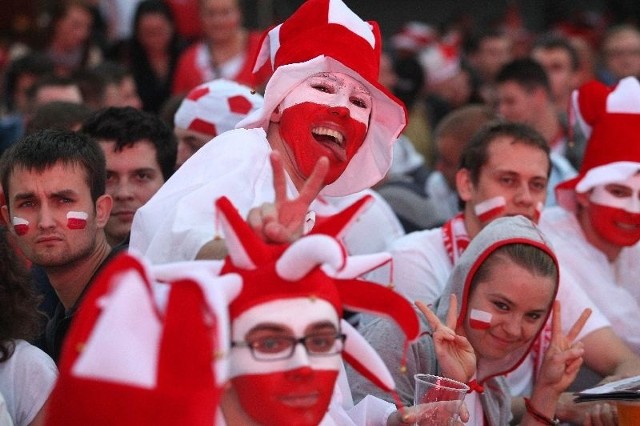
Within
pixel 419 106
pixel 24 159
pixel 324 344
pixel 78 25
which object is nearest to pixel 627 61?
pixel 419 106

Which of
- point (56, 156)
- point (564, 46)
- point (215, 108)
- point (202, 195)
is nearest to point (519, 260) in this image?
point (202, 195)

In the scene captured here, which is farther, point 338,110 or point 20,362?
point 338,110

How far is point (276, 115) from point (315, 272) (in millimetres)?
1263

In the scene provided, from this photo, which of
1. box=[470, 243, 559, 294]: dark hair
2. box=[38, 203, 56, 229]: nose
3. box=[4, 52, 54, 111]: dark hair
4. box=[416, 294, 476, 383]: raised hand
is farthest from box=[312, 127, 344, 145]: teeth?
box=[4, 52, 54, 111]: dark hair

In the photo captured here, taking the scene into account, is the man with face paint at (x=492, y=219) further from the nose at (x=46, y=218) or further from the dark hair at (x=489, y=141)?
the nose at (x=46, y=218)

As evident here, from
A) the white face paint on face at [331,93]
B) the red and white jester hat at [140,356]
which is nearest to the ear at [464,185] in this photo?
the white face paint on face at [331,93]

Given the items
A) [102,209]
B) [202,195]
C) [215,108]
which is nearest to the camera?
[202,195]

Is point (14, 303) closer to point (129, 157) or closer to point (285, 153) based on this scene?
point (285, 153)

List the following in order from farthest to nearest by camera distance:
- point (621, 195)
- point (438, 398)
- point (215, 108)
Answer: point (215, 108)
point (621, 195)
point (438, 398)

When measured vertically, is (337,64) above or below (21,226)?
above

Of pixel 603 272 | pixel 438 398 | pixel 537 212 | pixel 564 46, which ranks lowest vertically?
pixel 438 398

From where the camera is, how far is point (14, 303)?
365 cm

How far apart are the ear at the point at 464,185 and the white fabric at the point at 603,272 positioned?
44 cm

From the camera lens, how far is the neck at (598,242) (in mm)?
5609
